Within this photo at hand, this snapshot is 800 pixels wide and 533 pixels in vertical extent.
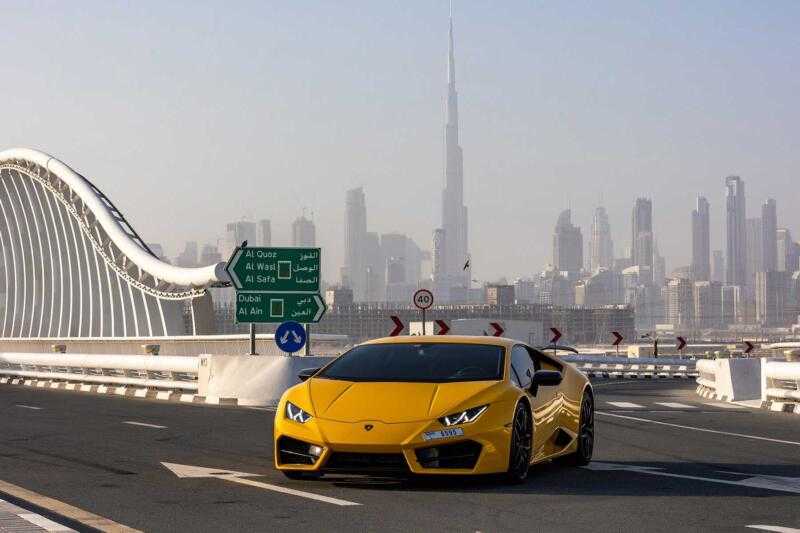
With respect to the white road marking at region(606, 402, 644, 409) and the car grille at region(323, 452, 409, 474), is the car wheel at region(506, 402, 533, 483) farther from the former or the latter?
the white road marking at region(606, 402, 644, 409)

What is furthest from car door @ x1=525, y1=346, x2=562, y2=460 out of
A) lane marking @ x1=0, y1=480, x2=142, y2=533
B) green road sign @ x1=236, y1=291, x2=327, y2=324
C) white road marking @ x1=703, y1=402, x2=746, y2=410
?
green road sign @ x1=236, y1=291, x2=327, y2=324

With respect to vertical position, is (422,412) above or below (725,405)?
above

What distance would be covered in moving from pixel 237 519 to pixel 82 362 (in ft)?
88.3

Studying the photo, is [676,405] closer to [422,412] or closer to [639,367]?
[422,412]

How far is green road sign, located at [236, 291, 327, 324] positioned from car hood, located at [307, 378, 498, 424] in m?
17.1

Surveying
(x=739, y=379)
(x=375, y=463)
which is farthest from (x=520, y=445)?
(x=739, y=379)

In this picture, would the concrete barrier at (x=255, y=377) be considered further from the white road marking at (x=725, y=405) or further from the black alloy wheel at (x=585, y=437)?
the black alloy wheel at (x=585, y=437)

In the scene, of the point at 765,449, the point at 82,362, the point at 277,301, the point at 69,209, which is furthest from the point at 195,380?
the point at 69,209

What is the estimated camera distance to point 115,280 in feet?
274

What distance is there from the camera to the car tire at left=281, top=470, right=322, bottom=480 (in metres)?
10.9

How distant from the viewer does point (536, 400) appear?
11.8 meters

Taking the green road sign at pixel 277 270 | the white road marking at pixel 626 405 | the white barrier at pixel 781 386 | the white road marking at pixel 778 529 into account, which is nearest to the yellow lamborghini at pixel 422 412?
the white road marking at pixel 778 529

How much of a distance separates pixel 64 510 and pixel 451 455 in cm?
272

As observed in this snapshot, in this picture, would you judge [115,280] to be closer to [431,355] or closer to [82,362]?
[82,362]
